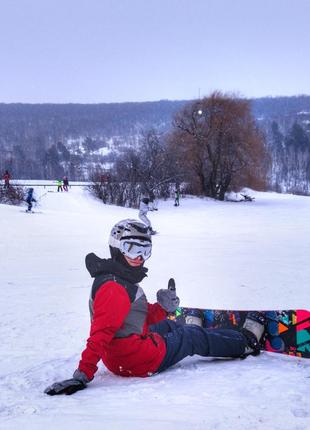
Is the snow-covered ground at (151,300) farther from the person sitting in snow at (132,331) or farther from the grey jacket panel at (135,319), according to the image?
the grey jacket panel at (135,319)

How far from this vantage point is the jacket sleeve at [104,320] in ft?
9.62

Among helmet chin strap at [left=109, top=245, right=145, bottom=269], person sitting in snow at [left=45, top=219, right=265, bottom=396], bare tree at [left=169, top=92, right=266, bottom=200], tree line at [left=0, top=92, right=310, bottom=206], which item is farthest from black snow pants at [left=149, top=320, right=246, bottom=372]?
bare tree at [left=169, top=92, right=266, bottom=200]

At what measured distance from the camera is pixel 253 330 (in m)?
3.75

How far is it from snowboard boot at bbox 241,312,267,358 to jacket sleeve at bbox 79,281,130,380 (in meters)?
1.08

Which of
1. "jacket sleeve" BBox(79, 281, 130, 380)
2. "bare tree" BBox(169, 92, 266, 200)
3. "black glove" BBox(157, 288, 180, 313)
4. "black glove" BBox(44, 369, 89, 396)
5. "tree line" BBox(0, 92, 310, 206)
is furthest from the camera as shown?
"bare tree" BBox(169, 92, 266, 200)

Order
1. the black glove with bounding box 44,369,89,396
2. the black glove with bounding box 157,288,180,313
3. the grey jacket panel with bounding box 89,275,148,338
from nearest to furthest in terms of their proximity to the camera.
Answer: the black glove with bounding box 44,369,89,396 → the grey jacket panel with bounding box 89,275,148,338 → the black glove with bounding box 157,288,180,313

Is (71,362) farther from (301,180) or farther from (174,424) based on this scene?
(301,180)

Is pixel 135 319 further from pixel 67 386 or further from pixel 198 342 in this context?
pixel 67 386

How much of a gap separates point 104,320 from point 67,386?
1.47ft

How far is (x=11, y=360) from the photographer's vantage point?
4.01m

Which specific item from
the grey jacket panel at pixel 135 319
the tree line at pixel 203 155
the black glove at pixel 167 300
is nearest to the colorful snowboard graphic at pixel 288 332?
the black glove at pixel 167 300

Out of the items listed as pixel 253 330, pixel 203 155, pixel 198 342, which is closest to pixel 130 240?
pixel 198 342

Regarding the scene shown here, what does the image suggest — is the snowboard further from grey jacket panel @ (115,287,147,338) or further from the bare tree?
the bare tree

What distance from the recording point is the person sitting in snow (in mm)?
2961
